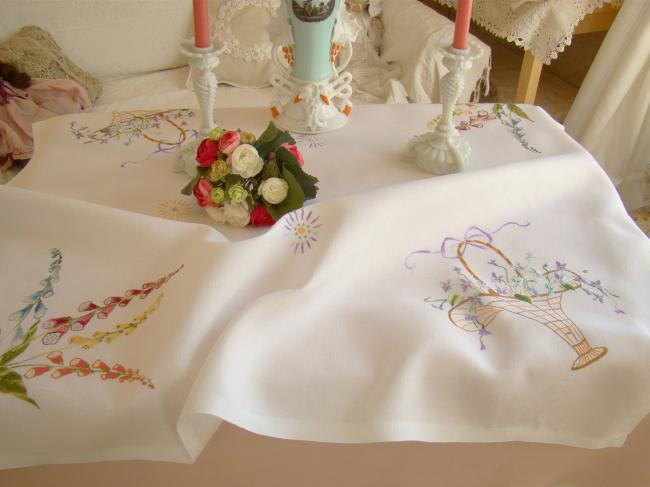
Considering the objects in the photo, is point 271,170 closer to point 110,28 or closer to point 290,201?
point 290,201

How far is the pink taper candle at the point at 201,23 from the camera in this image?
3.04ft

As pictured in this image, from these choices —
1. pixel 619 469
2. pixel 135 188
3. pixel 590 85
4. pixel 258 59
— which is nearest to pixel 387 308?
pixel 619 469

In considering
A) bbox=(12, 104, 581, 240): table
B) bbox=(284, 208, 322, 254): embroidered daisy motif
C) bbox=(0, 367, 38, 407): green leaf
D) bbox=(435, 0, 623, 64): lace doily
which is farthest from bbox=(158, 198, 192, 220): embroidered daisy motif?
bbox=(435, 0, 623, 64): lace doily

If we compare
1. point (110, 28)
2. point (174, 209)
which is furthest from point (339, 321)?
point (110, 28)

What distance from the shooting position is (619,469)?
2.58 feet

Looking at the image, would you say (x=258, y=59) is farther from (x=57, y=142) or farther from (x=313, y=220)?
(x=313, y=220)

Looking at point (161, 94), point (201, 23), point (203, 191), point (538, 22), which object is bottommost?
point (161, 94)

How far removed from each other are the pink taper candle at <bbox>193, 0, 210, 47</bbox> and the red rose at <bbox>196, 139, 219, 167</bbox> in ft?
0.63

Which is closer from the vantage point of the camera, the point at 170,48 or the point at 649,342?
the point at 649,342

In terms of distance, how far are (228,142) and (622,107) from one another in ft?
5.66

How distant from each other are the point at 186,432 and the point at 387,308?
282mm

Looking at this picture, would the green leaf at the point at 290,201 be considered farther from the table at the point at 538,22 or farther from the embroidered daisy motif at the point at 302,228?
the table at the point at 538,22

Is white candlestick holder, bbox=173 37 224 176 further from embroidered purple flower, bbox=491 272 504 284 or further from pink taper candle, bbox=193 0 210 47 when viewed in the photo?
embroidered purple flower, bbox=491 272 504 284

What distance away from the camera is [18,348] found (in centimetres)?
71
